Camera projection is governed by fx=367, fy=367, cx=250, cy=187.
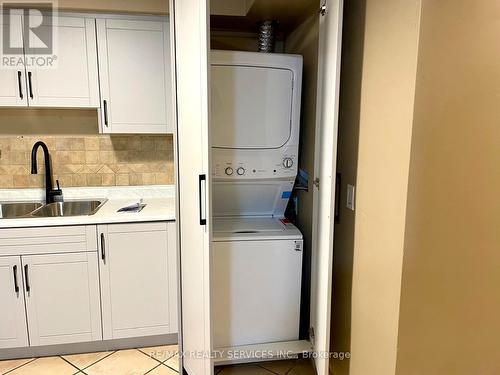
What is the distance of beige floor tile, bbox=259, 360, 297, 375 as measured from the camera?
2.23m

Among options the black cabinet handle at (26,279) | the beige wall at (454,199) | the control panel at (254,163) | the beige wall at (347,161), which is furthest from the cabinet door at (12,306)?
the beige wall at (454,199)

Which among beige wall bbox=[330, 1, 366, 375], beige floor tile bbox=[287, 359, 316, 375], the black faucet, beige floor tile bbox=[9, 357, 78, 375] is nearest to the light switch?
beige wall bbox=[330, 1, 366, 375]

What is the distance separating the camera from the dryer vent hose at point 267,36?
2395 millimetres

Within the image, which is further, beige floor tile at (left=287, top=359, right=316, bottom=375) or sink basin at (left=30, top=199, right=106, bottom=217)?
sink basin at (left=30, top=199, right=106, bottom=217)

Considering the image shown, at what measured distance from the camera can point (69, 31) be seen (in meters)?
2.38

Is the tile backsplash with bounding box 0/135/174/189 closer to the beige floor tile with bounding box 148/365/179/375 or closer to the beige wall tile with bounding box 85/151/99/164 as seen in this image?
the beige wall tile with bounding box 85/151/99/164

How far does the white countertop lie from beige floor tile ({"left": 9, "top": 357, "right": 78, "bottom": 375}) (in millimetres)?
891

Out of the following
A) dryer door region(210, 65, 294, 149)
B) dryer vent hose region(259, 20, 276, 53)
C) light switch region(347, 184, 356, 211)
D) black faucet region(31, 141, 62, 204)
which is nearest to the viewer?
light switch region(347, 184, 356, 211)

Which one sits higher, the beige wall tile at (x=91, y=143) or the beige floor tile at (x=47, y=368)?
the beige wall tile at (x=91, y=143)

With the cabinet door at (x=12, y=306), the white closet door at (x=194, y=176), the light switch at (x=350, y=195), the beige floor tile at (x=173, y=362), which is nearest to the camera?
the white closet door at (x=194, y=176)

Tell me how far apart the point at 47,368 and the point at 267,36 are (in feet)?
8.19

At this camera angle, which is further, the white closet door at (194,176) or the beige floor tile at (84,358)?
the beige floor tile at (84,358)

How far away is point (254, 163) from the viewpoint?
217 centimetres

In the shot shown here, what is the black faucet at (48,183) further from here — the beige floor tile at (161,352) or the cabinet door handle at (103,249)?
the beige floor tile at (161,352)
